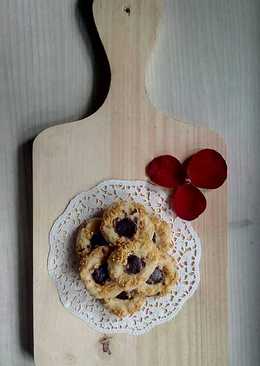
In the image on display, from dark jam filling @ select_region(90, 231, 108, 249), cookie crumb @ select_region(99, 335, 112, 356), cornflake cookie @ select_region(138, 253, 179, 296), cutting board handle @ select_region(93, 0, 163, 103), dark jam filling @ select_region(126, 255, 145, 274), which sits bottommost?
cookie crumb @ select_region(99, 335, 112, 356)

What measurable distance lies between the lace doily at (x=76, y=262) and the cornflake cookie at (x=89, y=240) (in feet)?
0.10

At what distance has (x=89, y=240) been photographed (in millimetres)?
650

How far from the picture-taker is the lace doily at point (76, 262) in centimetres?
68

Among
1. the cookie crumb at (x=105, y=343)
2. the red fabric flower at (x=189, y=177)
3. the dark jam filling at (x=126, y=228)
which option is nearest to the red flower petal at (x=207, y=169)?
the red fabric flower at (x=189, y=177)

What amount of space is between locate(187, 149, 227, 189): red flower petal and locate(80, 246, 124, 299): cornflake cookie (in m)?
0.16

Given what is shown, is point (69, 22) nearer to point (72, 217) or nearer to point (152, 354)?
point (72, 217)

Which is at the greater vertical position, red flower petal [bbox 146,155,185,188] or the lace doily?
red flower petal [bbox 146,155,185,188]

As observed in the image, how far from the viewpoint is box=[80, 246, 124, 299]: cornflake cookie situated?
24.8 inches

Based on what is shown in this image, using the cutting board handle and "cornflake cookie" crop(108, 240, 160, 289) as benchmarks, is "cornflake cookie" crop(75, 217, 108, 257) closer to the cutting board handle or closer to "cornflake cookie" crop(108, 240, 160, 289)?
"cornflake cookie" crop(108, 240, 160, 289)

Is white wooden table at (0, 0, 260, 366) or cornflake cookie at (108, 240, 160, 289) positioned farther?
white wooden table at (0, 0, 260, 366)

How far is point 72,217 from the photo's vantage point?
0.68 metres

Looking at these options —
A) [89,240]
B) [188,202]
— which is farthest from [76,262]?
[188,202]

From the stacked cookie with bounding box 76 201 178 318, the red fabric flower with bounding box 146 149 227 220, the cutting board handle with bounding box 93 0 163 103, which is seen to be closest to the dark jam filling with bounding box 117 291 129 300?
the stacked cookie with bounding box 76 201 178 318

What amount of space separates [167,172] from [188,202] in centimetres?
5
